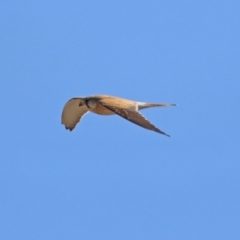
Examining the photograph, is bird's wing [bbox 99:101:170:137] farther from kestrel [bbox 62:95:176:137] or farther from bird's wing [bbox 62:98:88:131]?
bird's wing [bbox 62:98:88:131]

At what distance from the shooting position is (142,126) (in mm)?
14195

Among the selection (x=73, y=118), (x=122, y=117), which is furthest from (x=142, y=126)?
(x=73, y=118)

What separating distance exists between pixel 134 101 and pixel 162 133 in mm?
3862

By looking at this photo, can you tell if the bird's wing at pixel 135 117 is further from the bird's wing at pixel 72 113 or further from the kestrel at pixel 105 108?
the bird's wing at pixel 72 113

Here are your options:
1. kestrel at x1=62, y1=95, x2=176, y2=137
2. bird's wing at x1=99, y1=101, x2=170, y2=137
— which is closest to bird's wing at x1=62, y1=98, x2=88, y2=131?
kestrel at x1=62, y1=95, x2=176, y2=137

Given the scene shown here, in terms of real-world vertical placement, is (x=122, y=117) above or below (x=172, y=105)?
below

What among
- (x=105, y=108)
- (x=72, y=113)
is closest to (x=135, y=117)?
(x=105, y=108)

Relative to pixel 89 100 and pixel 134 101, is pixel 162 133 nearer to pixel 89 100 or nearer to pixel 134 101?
pixel 134 101

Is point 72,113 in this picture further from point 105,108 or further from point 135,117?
point 135,117

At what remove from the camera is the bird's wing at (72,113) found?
18531 millimetres

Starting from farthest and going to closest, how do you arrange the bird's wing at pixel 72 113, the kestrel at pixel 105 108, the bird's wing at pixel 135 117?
the bird's wing at pixel 72 113 < the kestrel at pixel 105 108 < the bird's wing at pixel 135 117

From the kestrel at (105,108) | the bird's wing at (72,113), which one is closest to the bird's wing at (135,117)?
the kestrel at (105,108)

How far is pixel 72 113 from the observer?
1902cm

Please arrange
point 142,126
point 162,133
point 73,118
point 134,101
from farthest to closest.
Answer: point 73,118 < point 134,101 < point 142,126 < point 162,133
